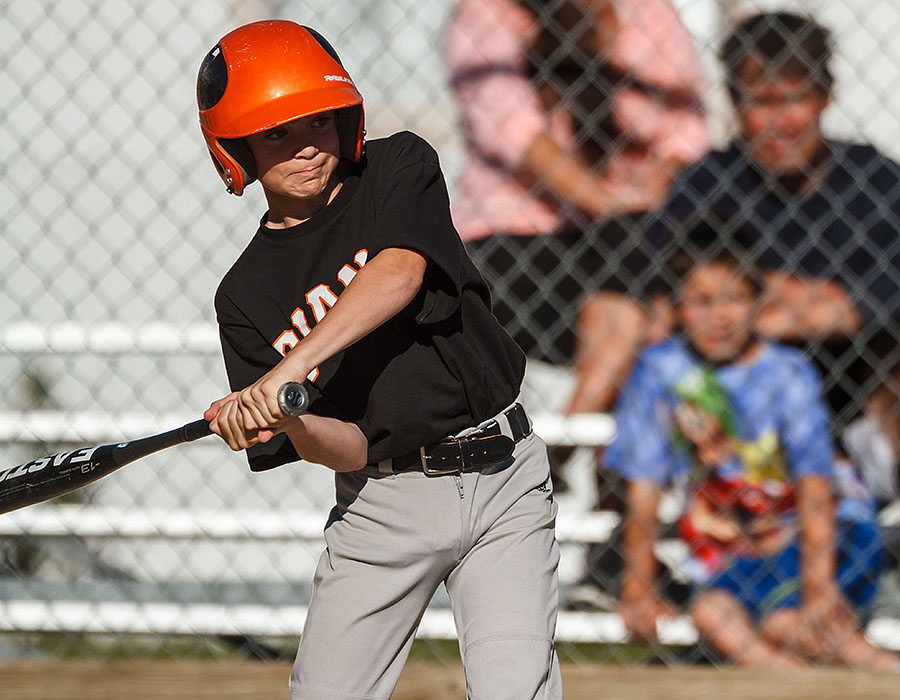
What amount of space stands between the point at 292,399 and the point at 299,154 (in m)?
0.48

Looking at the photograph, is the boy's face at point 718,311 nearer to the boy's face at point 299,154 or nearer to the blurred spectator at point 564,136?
the blurred spectator at point 564,136

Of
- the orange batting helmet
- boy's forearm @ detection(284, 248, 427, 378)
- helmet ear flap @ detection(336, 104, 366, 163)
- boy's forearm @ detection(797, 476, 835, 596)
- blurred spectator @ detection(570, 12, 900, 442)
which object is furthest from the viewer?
blurred spectator @ detection(570, 12, 900, 442)

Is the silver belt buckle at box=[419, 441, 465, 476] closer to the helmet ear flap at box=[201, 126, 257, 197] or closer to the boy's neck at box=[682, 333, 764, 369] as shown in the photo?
the helmet ear flap at box=[201, 126, 257, 197]

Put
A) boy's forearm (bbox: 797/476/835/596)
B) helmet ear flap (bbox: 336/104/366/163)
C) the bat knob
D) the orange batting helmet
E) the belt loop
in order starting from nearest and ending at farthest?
the bat knob → the orange batting helmet → helmet ear flap (bbox: 336/104/366/163) → the belt loop → boy's forearm (bbox: 797/476/835/596)

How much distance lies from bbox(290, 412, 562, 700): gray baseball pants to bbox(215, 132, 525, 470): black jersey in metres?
0.11

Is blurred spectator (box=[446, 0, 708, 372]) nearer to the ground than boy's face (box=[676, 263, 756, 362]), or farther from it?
farther from it

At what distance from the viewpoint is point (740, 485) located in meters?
3.23

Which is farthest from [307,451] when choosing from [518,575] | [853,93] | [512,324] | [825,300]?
[853,93]

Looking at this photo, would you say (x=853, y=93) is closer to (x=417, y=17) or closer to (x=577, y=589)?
(x=417, y=17)

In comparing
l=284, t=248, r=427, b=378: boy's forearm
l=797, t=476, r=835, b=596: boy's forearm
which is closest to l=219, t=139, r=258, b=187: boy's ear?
l=284, t=248, r=427, b=378: boy's forearm

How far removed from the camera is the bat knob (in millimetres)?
1643

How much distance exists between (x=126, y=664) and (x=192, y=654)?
38 cm

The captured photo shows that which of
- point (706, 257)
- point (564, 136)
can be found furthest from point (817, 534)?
point (564, 136)

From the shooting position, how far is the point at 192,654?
3555mm
